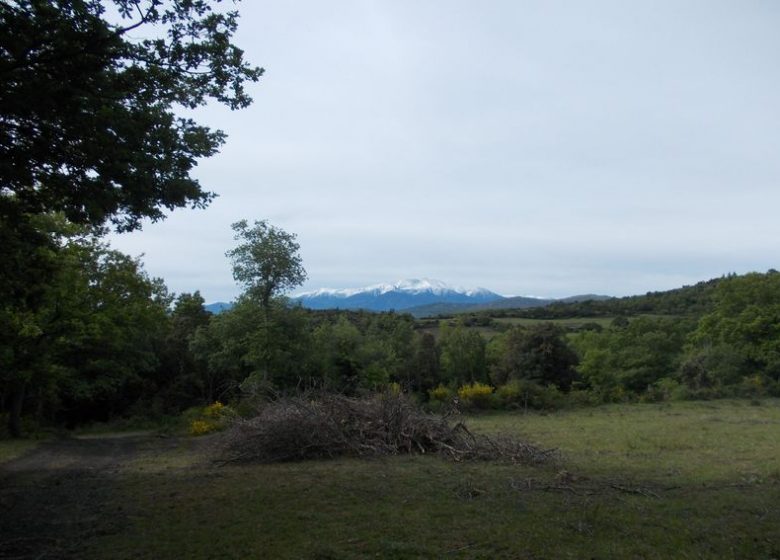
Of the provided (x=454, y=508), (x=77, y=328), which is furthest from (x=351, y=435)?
(x=77, y=328)

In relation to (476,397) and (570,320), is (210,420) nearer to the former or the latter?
(476,397)

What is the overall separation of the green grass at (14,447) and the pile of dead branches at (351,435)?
18.1 feet

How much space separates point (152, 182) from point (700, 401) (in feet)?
89.7

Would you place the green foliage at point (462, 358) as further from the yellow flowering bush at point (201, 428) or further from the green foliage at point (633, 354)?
the yellow flowering bush at point (201, 428)

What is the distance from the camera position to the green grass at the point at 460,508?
5.29 metres

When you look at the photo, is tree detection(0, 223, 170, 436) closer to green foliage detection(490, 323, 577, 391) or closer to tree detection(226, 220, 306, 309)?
tree detection(226, 220, 306, 309)

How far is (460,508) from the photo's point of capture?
22.1 ft

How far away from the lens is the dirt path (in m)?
5.75

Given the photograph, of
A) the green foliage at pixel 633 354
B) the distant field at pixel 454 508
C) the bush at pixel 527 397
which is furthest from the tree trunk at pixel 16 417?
the green foliage at pixel 633 354

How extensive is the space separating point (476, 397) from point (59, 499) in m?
17.7

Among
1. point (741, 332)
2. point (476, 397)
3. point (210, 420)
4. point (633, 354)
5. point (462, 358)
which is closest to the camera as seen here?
point (210, 420)

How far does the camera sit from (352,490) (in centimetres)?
784

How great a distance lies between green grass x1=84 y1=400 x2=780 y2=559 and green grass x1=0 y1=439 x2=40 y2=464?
3815mm

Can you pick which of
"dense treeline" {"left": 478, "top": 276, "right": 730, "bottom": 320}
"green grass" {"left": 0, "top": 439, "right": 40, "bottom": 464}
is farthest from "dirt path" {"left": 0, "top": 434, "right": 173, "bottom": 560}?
"dense treeline" {"left": 478, "top": 276, "right": 730, "bottom": 320}
